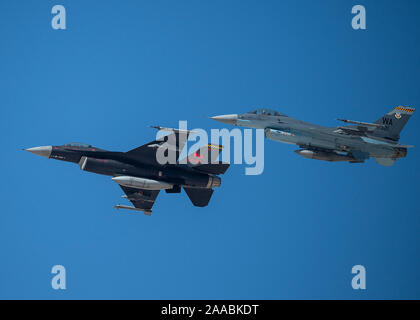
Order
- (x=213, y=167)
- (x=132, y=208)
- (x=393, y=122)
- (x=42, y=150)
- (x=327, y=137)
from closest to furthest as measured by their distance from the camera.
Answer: (x=42, y=150) < (x=213, y=167) < (x=132, y=208) < (x=327, y=137) < (x=393, y=122)

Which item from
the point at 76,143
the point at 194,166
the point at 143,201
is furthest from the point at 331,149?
the point at 76,143

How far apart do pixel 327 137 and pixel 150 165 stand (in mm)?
8258

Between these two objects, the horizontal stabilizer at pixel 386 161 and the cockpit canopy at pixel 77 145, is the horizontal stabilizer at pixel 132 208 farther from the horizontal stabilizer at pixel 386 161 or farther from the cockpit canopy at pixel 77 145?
the horizontal stabilizer at pixel 386 161

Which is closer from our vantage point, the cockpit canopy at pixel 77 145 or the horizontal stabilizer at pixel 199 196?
the cockpit canopy at pixel 77 145

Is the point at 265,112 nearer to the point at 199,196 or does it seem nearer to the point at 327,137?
the point at 327,137

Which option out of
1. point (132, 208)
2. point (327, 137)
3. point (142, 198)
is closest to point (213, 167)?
point (142, 198)

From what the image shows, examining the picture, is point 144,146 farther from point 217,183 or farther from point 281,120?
point 281,120

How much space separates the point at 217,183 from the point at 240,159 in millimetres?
1573

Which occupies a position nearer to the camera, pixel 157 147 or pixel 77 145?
pixel 77 145

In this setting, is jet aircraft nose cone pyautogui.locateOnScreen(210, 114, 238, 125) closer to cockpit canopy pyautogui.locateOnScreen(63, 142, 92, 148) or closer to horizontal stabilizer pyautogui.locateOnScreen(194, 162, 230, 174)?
horizontal stabilizer pyautogui.locateOnScreen(194, 162, 230, 174)

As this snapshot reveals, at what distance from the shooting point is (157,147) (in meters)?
32.7

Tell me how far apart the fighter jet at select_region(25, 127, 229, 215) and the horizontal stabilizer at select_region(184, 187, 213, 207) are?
524 millimetres

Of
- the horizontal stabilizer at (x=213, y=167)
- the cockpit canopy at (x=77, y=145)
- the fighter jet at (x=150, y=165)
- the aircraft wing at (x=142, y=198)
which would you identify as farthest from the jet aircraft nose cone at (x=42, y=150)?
the horizontal stabilizer at (x=213, y=167)

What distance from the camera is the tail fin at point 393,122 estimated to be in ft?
118
